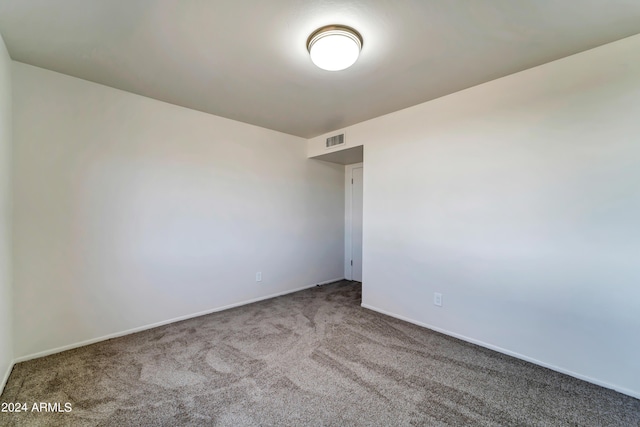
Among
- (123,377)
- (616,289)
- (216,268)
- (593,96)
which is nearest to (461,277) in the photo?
(616,289)

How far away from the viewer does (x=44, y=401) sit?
171 cm

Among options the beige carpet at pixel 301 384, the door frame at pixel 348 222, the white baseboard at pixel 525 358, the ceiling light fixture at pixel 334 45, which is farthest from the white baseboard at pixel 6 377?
the door frame at pixel 348 222

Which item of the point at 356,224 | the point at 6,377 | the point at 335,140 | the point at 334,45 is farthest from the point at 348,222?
the point at 6,377

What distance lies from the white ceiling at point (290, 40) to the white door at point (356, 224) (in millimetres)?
2127

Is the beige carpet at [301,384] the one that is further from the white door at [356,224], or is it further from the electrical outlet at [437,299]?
the white door at [356,224]

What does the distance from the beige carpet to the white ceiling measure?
2465 millimetres

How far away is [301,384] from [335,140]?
10.0 ft

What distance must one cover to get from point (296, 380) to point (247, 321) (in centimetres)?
124

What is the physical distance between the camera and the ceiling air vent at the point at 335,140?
12.3 feet

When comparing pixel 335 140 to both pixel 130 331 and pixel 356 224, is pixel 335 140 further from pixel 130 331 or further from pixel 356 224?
pixel 130 331

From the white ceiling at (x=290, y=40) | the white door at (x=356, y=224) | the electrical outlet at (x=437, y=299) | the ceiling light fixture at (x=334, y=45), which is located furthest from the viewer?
the white door at (x=356, y=224)

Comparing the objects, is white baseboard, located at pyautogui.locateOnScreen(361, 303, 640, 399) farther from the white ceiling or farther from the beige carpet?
the white ceiling

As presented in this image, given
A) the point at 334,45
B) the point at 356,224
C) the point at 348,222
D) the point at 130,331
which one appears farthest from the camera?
the point at 348,222

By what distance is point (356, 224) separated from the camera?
4.80m
